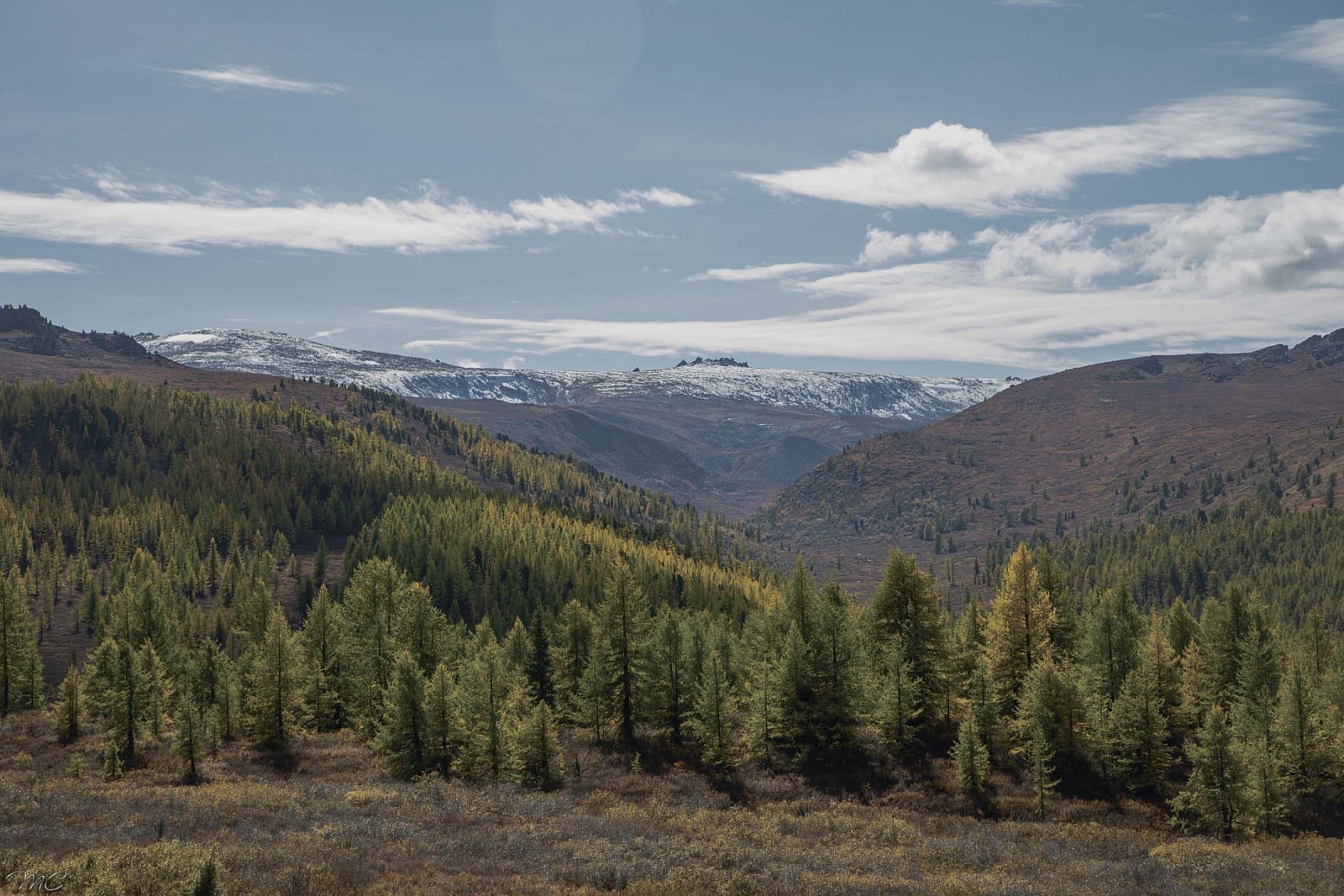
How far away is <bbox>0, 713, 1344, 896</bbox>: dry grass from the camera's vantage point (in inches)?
1379

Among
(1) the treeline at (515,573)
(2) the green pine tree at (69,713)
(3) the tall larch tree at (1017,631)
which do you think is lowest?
(1) the treeline at (515,573)

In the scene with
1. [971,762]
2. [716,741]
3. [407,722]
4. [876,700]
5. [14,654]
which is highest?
[876,700]

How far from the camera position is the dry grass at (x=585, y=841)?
1379 inches

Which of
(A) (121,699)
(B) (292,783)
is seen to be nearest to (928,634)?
(B) (292,783)

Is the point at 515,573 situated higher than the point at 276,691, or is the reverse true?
the point at 276,691

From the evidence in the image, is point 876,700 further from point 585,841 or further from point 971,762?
point 585,841

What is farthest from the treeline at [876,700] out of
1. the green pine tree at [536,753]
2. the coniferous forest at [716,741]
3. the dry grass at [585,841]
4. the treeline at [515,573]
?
the treeline at [515,573]

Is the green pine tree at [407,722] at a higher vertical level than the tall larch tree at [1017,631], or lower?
lower

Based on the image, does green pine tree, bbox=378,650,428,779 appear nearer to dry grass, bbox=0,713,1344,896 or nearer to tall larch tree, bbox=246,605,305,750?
dry grass, bbox=0,713,1344,896

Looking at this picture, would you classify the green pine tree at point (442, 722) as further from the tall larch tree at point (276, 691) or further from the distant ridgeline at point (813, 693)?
the tall larch tree at point (276, 691)

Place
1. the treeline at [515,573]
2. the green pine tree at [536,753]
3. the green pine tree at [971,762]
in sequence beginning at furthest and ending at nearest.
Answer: the treeline at [515,573]
the green pine tree at [536,753]
the green pine tree at [971,762]

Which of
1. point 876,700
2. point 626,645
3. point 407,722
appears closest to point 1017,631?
point 876,700

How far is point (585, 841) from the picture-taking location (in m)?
44.2

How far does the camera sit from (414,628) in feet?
271
